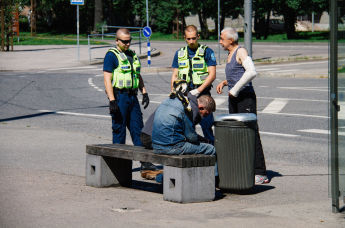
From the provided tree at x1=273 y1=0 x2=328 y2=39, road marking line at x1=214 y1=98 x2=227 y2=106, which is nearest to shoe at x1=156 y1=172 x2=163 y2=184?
road marking line at x1=214 y1=98 x2=227 y2=106

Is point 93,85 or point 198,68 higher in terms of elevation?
point 198,68

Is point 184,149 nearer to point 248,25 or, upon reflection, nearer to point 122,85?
point 122,85

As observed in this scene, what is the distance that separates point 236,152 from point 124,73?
185 centimetres

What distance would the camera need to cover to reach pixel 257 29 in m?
64.8

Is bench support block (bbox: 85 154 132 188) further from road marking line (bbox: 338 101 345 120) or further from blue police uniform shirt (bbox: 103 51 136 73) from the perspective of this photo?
road marking line (bbox: 338 101 345 120)

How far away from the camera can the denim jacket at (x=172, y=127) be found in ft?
23.7

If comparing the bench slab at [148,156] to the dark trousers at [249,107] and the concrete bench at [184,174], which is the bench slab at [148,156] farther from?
the dark trousers at [249,107]

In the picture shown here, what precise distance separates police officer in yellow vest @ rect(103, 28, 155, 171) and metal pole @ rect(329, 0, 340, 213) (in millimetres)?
2836

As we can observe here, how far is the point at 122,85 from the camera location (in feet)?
27.9

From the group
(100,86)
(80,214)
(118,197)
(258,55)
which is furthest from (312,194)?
(258,55)

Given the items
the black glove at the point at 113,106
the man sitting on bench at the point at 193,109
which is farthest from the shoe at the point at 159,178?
the black glove at the point at 113,106

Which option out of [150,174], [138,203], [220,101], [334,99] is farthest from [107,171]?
[220,101]

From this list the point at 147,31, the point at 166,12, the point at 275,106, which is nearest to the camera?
the point at 275,106

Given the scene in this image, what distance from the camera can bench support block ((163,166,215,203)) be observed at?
275 inches
